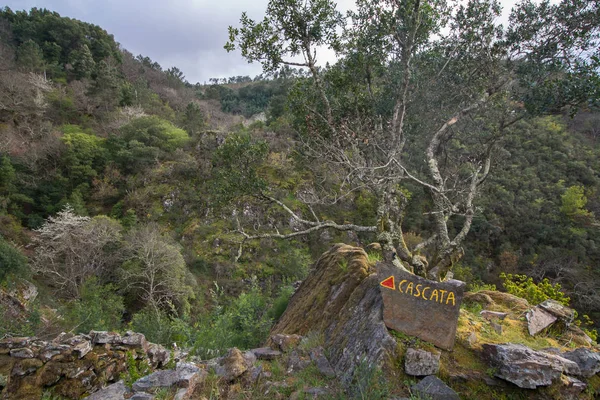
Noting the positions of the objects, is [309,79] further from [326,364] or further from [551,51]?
[326,364]

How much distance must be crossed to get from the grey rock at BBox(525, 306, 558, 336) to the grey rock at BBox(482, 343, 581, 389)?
3.63 ft

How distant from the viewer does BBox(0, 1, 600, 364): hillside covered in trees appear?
17.8ft

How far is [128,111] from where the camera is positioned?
25.9 meters

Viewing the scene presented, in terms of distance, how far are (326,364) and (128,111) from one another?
93.8 ft

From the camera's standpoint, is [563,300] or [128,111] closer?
[563,300]

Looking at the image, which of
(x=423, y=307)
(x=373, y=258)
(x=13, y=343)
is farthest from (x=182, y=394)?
(x=373, y=258)

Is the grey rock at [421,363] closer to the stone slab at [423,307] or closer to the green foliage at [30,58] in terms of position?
the stone slab at [423,307]

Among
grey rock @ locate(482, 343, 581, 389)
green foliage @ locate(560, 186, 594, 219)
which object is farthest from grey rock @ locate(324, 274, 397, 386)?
green foliage @ locate(560, 186, 594, 219)

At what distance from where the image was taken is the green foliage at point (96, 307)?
31.0 feet

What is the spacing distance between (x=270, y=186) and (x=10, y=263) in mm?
12335

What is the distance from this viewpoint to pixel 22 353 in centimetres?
394

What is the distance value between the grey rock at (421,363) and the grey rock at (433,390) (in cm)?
9

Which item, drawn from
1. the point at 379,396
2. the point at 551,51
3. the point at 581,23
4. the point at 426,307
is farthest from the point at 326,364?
the point at 581,23

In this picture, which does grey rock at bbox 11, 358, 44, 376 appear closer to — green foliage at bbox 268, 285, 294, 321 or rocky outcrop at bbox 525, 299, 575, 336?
green foliage at bbox 268, 285, 294, 321
